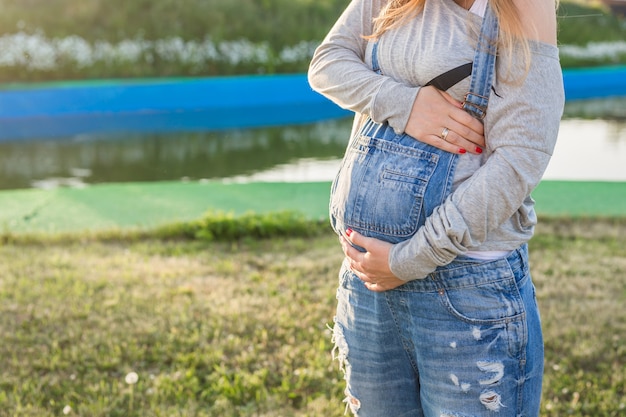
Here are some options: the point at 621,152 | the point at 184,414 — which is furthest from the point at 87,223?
the point at 621,152

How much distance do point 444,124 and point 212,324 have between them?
80.8 inches

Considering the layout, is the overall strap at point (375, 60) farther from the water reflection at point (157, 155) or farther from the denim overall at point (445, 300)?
the water reflection at point (157, 155)

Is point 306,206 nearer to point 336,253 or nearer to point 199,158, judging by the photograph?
point 336,253

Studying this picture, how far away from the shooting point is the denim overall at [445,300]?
1.23 metres

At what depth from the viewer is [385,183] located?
4.11 ft

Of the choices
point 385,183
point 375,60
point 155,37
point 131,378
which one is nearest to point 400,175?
point 385,183

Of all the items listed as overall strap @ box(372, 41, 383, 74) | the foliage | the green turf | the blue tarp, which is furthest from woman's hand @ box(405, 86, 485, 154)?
the foliage

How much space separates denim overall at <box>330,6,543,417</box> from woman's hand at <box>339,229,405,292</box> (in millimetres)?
18

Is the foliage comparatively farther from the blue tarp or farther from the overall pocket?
the overall pocket

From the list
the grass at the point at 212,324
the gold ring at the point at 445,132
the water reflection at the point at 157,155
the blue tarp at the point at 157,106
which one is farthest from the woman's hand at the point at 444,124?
the blue tarp at the point at 157,106

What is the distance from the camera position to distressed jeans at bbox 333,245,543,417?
48.4 inches

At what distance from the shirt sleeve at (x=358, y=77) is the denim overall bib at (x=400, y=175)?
4 centimetres

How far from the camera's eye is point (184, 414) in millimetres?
Answer: 2387

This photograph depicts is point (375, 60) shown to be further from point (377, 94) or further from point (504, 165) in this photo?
point (504, 165)
